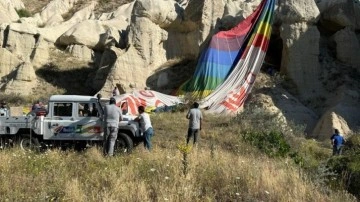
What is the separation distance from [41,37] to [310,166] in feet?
82.5

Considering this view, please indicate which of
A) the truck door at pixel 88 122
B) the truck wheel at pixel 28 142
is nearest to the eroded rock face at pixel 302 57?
the truck door at pixel 88 122

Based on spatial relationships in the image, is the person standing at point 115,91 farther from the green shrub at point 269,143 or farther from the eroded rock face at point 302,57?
the green shrub at point 269,143

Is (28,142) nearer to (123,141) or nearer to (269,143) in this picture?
(123,141)

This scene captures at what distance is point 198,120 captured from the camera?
1326 centimetres

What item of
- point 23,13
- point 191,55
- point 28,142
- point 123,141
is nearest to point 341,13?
point 191,55

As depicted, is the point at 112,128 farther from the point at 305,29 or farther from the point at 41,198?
the point at 305,29

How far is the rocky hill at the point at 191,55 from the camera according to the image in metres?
23.2

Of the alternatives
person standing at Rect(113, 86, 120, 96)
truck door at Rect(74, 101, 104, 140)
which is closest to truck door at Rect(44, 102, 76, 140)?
truck door at Rect(74, 101, 104, 140)

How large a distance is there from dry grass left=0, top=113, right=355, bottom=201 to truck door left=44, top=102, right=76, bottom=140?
129 inches

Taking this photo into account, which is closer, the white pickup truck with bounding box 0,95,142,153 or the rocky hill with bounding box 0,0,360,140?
the white pickup truck with bounding box 0,95,142,153

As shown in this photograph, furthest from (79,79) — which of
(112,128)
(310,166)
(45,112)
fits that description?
(310,166)

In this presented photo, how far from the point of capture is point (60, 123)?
13094mm

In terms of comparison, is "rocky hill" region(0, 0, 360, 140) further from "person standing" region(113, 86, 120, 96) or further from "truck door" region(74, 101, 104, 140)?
"truck door" region(74, 101, 104, 140)

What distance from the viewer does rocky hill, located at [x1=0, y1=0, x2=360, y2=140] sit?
2316 cm
